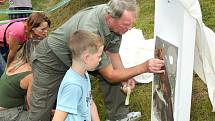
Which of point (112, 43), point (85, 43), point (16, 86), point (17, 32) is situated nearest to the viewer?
point (85, 43)

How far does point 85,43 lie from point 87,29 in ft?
0.80

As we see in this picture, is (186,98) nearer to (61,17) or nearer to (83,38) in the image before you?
(83,38)

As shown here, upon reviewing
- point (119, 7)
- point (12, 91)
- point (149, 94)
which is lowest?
point (149, 94)

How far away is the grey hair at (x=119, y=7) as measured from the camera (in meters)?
2.72

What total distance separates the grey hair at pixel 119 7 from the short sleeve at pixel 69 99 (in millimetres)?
513

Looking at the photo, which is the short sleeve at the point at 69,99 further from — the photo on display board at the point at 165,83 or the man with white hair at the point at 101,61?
the photo on display board at the point at 165,83

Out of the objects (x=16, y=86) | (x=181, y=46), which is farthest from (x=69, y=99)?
(x=16, y=86)

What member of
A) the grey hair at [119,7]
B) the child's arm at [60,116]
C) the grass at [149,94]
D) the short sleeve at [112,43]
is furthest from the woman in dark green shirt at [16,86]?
the grey hair at [119,7]

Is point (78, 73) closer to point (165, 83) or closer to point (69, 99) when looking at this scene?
point (69, 99)

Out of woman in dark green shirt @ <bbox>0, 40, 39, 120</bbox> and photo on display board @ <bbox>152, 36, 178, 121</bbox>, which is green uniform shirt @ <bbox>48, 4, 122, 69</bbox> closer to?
photo on display board @ <bbox>152, 36, 178, 121</bbox>

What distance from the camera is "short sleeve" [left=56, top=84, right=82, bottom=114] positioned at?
8.44 ft

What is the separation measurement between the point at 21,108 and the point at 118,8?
4.64 feet

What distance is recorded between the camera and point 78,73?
2.64 m

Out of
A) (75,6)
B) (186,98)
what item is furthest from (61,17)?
(186,98)
